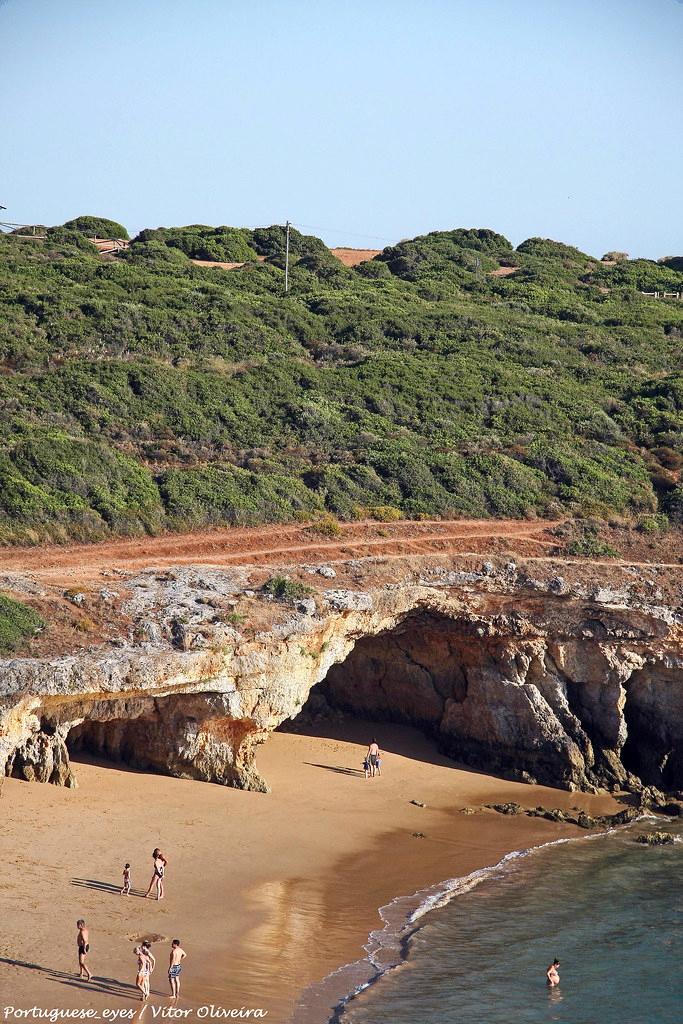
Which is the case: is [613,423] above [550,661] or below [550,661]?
above

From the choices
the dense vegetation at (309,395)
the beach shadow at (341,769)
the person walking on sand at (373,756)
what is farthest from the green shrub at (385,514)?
the beach shadow at (341,769)

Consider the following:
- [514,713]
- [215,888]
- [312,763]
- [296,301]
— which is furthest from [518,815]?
[296,301]

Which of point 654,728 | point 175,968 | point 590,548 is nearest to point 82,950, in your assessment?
point 175,968

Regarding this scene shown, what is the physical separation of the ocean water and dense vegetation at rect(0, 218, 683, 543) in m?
14.5

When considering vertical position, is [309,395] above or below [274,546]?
above

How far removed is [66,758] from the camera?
24.1m

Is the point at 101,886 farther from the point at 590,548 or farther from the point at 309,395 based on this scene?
the point at 309,395

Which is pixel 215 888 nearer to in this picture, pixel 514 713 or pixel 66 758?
pixel 66 758

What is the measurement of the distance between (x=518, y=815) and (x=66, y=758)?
1066 cm

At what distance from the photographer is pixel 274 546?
107ft

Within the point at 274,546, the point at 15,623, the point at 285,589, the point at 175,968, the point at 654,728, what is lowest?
the point at 175,968

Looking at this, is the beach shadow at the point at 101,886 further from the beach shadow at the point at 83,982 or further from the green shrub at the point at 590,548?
the green shrub at the point at 590,548

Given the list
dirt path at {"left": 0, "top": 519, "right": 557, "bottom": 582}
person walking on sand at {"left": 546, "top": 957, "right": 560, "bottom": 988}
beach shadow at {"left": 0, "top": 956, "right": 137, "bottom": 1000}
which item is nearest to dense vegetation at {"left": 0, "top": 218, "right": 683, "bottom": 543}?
dirt path at {"left": 0, "top": 519, "right": 557, "bottom": 582}

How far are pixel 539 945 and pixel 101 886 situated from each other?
26.1 feet
